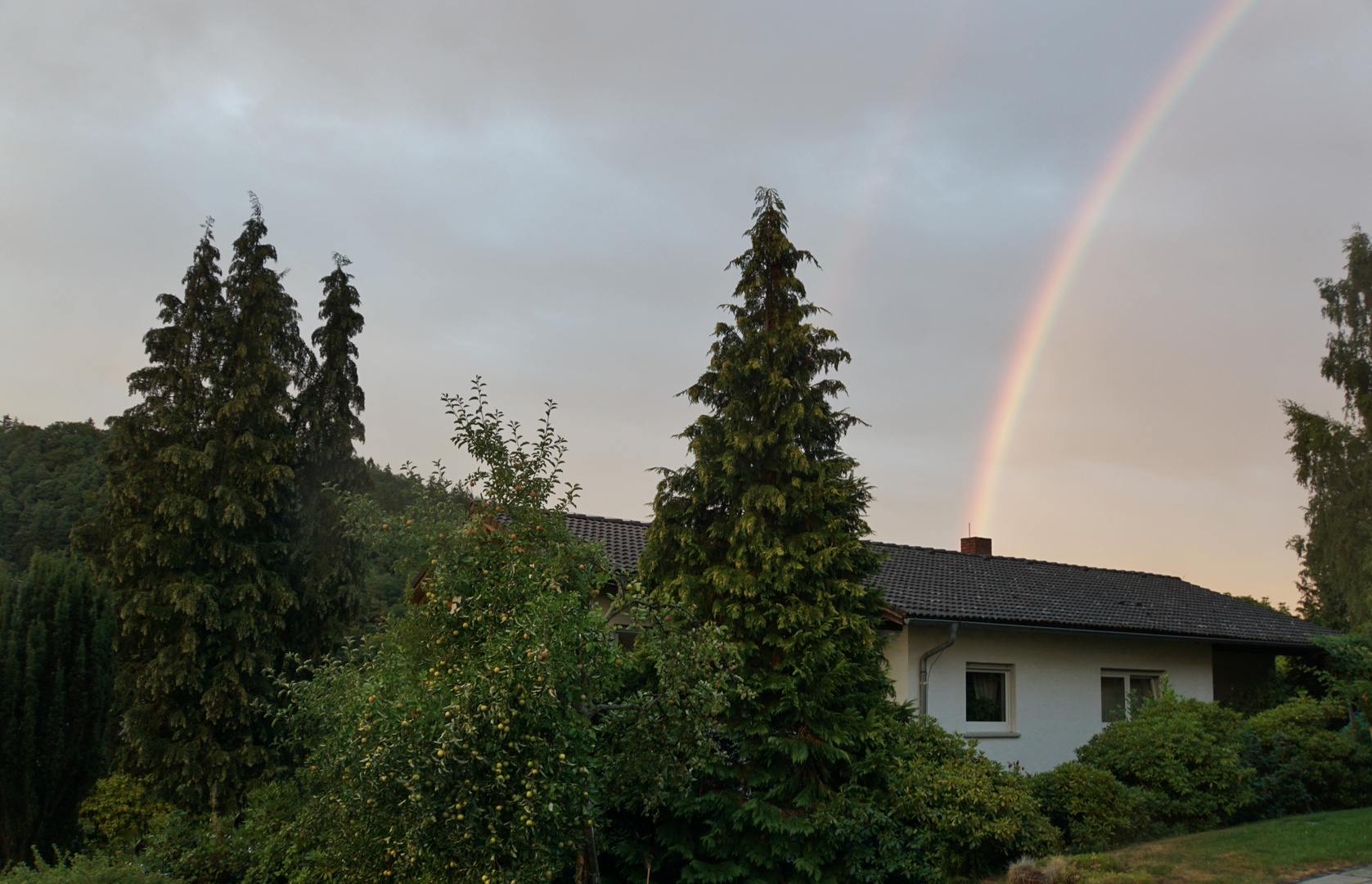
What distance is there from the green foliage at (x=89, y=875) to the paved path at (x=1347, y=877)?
455 inches

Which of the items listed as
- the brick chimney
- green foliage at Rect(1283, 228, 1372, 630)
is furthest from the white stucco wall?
green foliage at Rect(1283, 228, 1372, 630)

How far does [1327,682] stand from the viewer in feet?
63.0

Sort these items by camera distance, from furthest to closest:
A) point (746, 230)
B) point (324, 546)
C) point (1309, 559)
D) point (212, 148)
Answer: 1. point (1309, 559)
2. point (324, 546)
3. point (212, 148)
4. point (746, 230)

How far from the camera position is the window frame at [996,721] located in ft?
52.3

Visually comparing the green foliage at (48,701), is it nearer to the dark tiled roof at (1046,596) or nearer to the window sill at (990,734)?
the dark tiled roof at (1046,596)

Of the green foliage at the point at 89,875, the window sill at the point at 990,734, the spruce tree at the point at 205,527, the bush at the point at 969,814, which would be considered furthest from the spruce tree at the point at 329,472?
the bush at the point at 969,814

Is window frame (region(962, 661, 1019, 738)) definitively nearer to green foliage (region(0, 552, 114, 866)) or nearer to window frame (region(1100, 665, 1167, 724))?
window frame (region(1100, 665, 1167, 724))

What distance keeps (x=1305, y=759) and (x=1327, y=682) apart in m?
5.67

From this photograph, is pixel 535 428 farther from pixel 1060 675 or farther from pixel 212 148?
pixel 1060 675

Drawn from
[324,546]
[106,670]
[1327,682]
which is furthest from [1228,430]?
[106,670]

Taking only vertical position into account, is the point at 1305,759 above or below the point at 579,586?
below

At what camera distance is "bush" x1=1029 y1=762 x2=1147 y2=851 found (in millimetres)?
11484

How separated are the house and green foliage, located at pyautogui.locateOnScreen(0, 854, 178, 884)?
22.6 feet

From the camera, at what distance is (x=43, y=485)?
2869 centimetres
